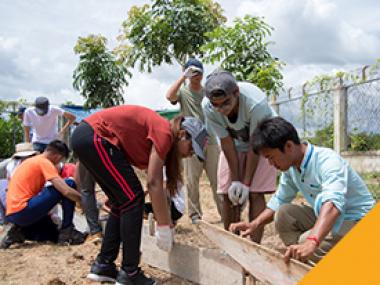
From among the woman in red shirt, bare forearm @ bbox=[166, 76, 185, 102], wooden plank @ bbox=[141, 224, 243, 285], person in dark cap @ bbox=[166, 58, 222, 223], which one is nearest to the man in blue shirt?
wooden plank @ bbox=[141, 224, 243, 285]

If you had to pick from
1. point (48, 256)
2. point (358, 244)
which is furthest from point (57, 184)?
point (358, 244)

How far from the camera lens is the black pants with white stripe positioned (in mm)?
2594

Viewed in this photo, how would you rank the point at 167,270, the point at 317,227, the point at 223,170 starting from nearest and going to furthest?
the point at 317,227
the point at 167,270
the point at 223,170

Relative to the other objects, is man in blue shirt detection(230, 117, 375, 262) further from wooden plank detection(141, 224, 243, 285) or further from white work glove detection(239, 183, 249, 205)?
white work glove detection(239, 183, 249, 205)

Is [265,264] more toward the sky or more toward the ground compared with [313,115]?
more toward the ground

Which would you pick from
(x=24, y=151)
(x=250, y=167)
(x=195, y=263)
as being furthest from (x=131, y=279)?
(x=24, y=151)

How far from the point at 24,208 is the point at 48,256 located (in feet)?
1.64

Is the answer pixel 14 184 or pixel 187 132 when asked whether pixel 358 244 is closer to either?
pixel 187 132

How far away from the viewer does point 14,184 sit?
12.5ft

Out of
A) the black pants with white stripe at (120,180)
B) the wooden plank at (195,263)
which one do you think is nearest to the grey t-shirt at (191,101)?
the wooden plank at (195,263)

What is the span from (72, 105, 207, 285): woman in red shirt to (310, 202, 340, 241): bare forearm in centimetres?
84

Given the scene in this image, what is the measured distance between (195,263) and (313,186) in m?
0.92

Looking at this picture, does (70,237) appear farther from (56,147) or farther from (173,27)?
(173,27)

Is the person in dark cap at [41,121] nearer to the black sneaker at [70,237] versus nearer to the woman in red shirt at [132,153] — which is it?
the black sneaker at [70,237]
